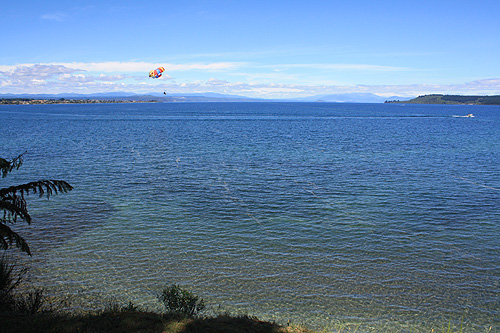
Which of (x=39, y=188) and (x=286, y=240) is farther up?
(x=39, y=188)

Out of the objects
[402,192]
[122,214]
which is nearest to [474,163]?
[402,192]

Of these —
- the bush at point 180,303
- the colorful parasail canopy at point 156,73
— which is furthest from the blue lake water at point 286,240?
the colorful parasail canopy at point 156,73

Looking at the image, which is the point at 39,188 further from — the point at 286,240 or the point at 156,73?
the point at 156,73

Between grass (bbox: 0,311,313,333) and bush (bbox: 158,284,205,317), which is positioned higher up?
grass (bbox: 0,311,313,333)

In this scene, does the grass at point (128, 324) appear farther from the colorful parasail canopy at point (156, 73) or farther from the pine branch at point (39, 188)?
the colorful parasail canopy at point (156, 73)

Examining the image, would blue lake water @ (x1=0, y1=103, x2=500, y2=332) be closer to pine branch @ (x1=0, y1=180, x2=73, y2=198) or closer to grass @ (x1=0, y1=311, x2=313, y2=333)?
grass @ (x1=0, y1=311, x2=313, y2=333)

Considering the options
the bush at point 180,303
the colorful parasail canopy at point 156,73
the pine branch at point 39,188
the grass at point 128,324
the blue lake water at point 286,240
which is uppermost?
the colorful parasail canopy at point 156,73

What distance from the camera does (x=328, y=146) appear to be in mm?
59125

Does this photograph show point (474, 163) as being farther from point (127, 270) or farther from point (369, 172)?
point (127, 270)

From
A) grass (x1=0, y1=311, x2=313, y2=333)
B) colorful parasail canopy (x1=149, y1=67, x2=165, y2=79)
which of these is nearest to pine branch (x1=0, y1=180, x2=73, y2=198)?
grass (x1=0, y1=311, x2=313, y2=333)

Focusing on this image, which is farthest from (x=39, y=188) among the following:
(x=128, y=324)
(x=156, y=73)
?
(x=156, y=73)

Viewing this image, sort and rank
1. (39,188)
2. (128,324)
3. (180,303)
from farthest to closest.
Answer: (39,188), (180,303), (128,324)

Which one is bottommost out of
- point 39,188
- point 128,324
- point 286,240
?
point 286,240

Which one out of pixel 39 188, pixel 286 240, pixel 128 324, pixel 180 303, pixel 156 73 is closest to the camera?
pixel 128 324
